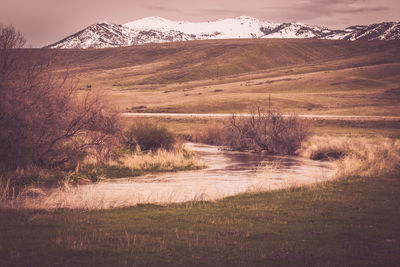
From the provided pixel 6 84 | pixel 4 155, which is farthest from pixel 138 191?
pixel 6 84

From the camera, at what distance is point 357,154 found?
36.3 m

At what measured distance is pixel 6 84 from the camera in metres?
21.9

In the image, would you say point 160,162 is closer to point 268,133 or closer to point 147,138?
point 147,138

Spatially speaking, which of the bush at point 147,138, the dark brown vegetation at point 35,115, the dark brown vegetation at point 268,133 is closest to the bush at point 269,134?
the dark brown vegetation at point 268,133

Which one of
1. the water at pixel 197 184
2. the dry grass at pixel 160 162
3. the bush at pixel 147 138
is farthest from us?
the bush at pixel 147 138

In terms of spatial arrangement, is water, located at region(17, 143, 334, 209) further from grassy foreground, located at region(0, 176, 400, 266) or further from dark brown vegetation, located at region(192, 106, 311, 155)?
dark brown vegetation, located at region(192, 106, 311, 155)

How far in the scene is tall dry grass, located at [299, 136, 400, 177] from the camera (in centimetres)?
2697

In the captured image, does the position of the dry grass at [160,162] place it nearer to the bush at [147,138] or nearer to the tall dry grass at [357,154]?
the bush at [147,138]

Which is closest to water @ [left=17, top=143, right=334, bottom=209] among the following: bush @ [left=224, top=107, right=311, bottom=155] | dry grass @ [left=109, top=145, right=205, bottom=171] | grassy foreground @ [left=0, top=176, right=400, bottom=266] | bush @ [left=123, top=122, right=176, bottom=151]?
dry grass @ [left=109, top=145, right=205, bottom=171]

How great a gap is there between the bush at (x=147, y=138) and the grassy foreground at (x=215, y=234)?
73.2ft

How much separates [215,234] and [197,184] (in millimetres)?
13703

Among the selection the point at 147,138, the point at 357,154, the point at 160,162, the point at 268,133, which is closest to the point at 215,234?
the point at 160,162

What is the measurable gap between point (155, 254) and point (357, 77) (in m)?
127

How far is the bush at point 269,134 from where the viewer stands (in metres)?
43.4
